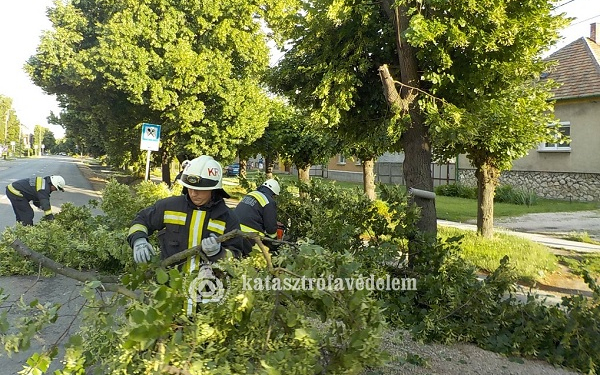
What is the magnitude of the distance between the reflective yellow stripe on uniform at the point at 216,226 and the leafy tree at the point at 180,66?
1129 cm

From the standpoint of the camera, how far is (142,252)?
282 centimetres

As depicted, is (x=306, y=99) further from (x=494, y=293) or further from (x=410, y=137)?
(x=494, y=293)

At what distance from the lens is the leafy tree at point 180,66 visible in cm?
1476

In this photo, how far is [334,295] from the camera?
6.48 feet

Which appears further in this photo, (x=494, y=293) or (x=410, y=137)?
(x=410, y=137)

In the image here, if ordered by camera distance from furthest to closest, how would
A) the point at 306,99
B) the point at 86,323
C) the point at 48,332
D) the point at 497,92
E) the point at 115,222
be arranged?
the point at 115,222
the point at 306,99
the point at 497,92
the point at 48,332
the point at 86,323

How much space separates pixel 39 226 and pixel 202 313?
582 centimetres

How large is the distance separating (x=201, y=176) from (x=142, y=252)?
0.64 metres

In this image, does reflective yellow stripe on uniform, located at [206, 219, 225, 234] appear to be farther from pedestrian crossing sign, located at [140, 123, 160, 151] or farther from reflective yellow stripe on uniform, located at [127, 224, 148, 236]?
pedestrian crossing sign, located at [140, 123, 160, 151]

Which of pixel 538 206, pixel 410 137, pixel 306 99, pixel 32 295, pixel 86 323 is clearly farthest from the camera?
pixel 538 206

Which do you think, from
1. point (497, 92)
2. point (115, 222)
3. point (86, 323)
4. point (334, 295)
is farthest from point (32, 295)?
point (497, 92)

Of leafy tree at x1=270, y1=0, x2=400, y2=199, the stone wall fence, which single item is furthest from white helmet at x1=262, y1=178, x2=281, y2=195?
the stone wall fence

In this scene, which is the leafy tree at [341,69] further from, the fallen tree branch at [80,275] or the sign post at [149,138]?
the sign post at [149,138]

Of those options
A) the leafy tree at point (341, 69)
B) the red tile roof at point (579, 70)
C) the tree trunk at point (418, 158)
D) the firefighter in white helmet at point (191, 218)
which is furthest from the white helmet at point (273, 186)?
the red tile roof at point (579, 70)
